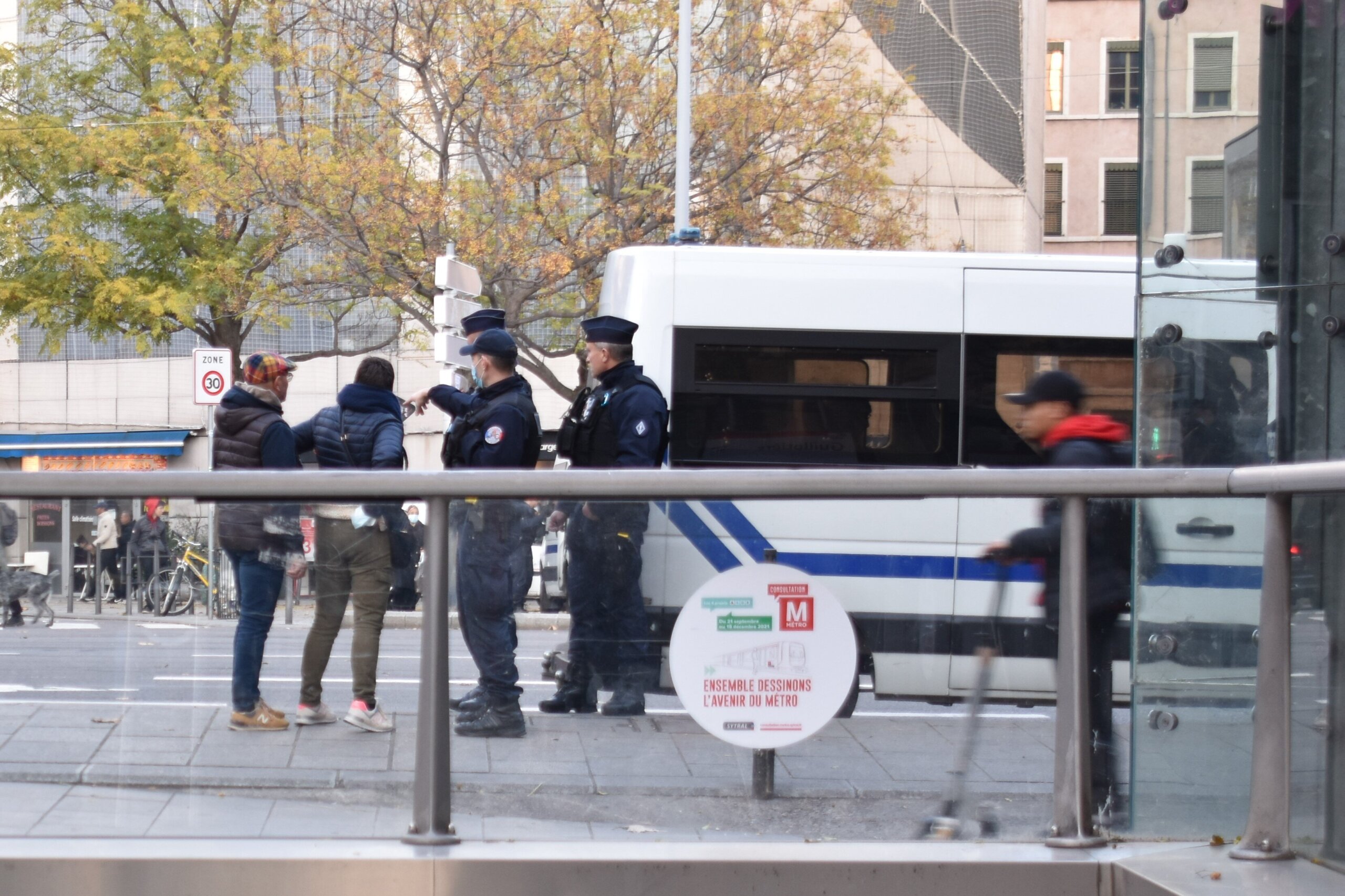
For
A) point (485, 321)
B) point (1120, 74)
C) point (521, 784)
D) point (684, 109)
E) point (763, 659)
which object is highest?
point (1120, 74)

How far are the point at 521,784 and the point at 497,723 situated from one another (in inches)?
6.6

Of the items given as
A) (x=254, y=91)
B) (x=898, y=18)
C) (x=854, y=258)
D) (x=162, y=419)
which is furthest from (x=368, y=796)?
(x=162, y=419)

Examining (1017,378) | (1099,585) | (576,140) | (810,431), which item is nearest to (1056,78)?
(576,140)

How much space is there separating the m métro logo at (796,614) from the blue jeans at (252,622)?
4.19ft

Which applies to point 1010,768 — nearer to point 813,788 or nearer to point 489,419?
point 813,788

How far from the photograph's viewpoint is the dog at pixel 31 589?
12.0ft

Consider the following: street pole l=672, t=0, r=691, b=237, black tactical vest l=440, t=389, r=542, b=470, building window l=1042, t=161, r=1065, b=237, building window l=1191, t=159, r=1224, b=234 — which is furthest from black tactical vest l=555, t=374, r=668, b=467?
A: building window l=1042, t=161, r=1065, b=237

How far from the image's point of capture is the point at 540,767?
3604 mm

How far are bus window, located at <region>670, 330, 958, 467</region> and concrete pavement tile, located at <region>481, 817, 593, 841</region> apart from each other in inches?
184

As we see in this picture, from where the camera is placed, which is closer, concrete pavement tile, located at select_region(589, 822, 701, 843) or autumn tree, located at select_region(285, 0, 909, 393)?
concrete pavement tile, located at select_region(589, 822, 701, 843)

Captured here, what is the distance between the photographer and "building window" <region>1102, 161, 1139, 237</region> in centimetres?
3981

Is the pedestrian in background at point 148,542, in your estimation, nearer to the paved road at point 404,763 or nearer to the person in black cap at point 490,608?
the paved road at point 404,763

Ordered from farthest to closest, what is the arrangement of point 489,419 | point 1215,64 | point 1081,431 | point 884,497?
point 489,419, point 1081,431, point 1215,64, point 884,497

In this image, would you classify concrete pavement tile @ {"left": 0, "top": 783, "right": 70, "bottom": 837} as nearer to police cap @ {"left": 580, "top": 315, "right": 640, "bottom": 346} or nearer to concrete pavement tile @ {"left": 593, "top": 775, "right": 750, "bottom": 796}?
concrete pavement tile @ {"left": 593, "top": 775, "right": 750, "bottom": 796}
